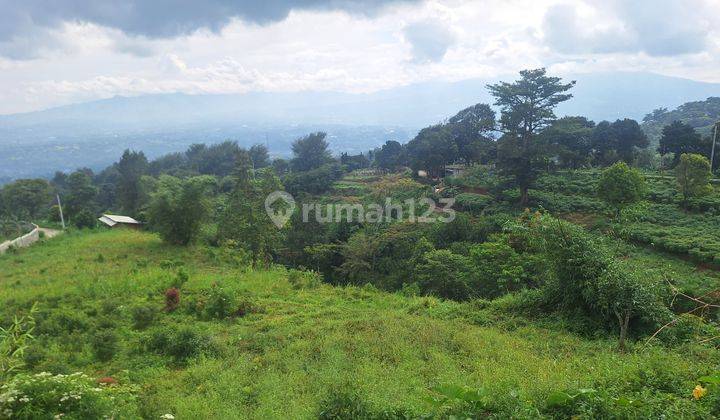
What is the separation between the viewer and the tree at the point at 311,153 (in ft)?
159

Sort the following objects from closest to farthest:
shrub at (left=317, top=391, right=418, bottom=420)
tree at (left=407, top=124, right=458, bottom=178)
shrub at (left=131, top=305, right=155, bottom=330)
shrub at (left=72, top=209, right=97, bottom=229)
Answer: shrub at (left=317, top=391, right=418, bottom=420)
shrub at (left=131, top=305, right=155, bottom=330)
shrub at (left=72, top=209, right=97, bottom=229)
tree at (left=407, top=124, right=458, bottom=178)

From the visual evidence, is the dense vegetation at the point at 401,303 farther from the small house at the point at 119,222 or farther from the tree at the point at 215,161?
the tree at the point at 215,161

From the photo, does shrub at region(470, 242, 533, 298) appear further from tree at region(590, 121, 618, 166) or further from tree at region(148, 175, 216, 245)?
tree at region(590, 121, 618, 166)

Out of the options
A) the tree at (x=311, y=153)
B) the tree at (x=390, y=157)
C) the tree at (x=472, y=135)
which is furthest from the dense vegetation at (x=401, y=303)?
the tree at (x=311, y=153)

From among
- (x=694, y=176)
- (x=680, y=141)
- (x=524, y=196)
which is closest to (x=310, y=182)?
(x=524, y=196)

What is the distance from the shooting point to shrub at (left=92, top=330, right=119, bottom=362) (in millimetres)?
7969

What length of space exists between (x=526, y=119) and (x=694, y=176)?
8.59 m

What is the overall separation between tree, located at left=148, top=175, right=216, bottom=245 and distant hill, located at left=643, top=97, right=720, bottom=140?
55.3 m

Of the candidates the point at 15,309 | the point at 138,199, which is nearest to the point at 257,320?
the point at 15,309

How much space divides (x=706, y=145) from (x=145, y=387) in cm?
3347

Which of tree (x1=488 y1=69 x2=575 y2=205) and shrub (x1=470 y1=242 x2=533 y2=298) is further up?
tree (x1=488 y1=69 x2=575 y2=205)

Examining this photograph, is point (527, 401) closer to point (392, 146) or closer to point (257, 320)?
point (257, 320)

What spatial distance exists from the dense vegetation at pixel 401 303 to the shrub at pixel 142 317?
4 cm

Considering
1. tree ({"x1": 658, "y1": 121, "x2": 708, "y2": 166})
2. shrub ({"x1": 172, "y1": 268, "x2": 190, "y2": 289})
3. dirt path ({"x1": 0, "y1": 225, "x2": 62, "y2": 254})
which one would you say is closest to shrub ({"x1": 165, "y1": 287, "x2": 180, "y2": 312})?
shrub ({"x1": 172, "y1": 268, "x2": 190, "y2": 289})
